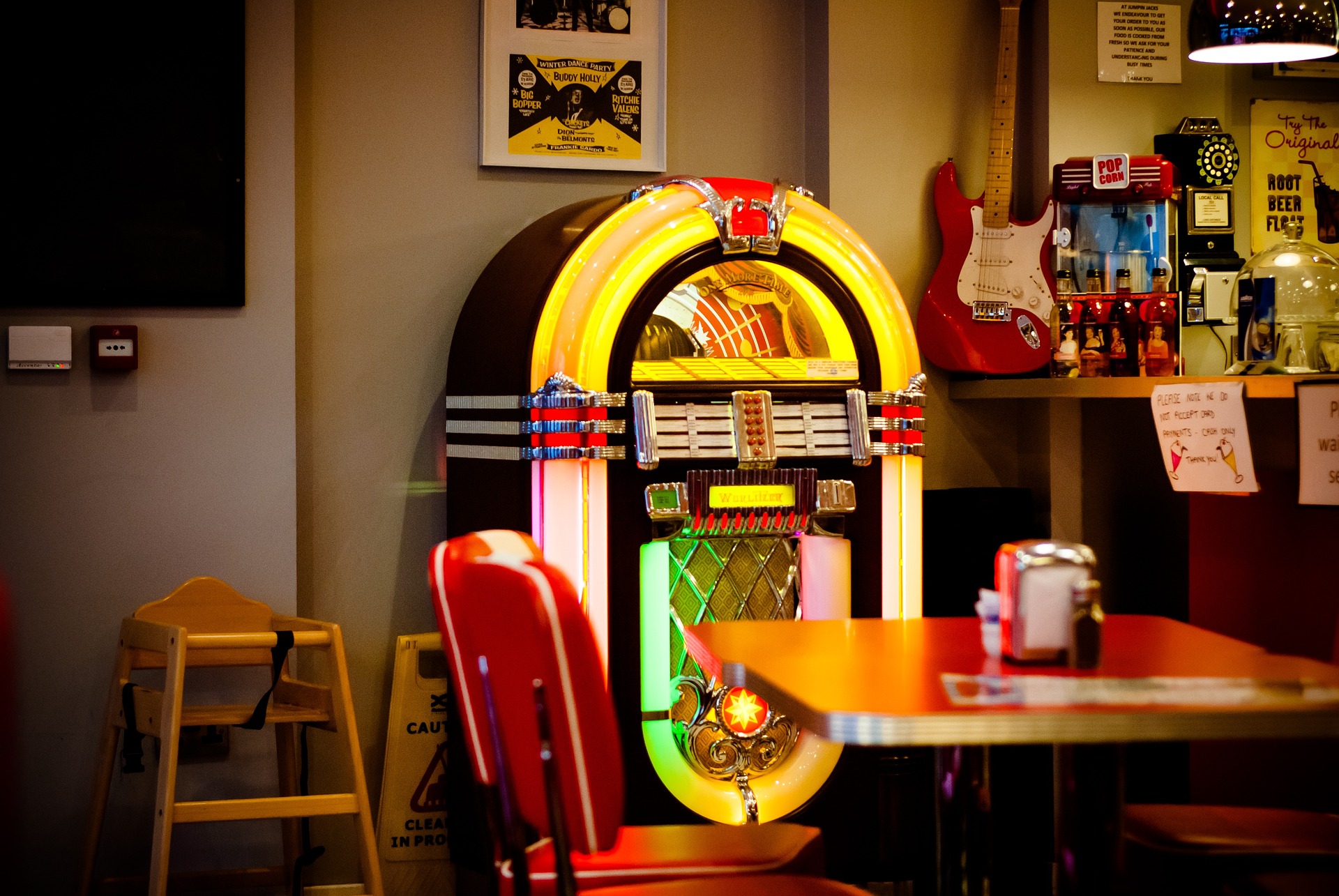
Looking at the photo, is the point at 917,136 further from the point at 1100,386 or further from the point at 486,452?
the point at 486,452

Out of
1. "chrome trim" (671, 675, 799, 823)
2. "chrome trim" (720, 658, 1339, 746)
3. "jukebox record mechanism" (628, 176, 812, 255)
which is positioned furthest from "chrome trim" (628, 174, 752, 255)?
"chrome trim" (720, 658, 1339, 746)

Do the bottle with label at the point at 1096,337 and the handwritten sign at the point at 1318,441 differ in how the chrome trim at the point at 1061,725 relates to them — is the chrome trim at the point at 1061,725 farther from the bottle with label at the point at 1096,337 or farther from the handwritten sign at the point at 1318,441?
the bottle with label at the point at 1096,337

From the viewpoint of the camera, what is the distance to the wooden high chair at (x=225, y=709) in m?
2.75

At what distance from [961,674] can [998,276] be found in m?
2.21

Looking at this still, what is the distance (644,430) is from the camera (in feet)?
9.46

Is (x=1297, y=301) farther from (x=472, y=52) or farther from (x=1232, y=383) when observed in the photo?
(x=472, y=52)

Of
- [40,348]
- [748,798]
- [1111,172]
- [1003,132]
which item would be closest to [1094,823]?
[748,798]

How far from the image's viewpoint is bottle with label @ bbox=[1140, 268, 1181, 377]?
349cm

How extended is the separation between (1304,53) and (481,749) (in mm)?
2238

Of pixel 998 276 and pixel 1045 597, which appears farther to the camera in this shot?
pixel 998 276

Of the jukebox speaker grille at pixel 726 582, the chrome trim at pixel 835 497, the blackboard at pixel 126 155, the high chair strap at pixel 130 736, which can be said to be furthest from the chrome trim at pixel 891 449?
the high chair strap at pixel 130 736

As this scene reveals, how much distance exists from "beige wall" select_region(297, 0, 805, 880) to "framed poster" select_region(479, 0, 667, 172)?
0.24 feet

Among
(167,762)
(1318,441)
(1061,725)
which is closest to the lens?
(1061,725)

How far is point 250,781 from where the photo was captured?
332 cm
